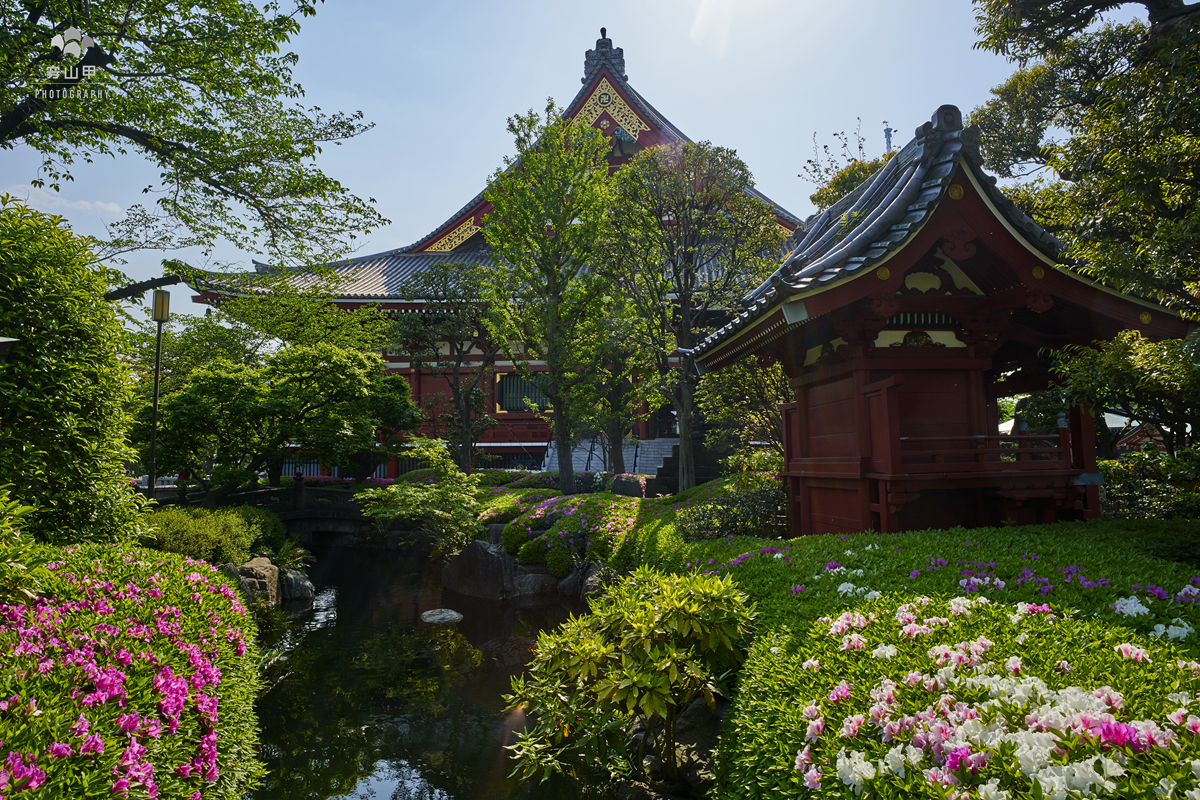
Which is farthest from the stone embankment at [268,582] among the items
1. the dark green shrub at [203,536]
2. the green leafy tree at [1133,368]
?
the green leafy tree at [1133,368]

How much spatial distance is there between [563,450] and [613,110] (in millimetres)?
16258

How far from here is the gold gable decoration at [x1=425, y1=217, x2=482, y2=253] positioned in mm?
27312

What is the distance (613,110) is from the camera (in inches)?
1009

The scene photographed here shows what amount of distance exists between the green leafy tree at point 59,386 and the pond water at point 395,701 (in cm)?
258

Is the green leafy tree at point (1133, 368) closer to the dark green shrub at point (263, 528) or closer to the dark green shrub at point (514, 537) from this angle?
the dark green shrub at point (514, 537)

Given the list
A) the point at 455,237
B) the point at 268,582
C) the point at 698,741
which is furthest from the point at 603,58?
the point at 698,741

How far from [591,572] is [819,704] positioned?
7584 millimetres

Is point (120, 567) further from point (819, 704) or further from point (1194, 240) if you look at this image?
point (1194, 240)

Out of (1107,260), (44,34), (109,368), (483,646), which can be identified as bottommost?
(483,646)

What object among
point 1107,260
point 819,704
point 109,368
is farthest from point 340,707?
point 1107,260

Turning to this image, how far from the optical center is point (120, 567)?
189 inches

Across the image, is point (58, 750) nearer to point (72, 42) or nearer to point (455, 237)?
point (72, 42)

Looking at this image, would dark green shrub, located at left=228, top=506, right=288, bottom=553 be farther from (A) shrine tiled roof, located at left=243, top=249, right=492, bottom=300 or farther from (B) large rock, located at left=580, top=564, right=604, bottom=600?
(A) shrine tiled roof, located at left=243, top=249, right=492, bottom=300

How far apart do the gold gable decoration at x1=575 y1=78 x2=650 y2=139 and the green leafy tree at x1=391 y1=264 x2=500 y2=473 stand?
9.47 metres
